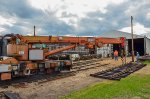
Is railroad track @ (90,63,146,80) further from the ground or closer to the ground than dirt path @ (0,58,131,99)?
further from the ground

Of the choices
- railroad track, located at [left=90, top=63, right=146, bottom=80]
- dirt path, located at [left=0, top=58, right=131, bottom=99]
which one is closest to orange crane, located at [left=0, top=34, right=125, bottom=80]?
dirt path, located at [left=0, top=58, right=131, bottom=99]

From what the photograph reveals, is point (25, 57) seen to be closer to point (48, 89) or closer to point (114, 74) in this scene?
point (48, 89)

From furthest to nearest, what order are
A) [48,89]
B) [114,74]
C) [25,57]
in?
[114,74] → [25,57] → [48,89]

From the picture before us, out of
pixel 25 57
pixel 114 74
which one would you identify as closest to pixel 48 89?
pixel 25 57

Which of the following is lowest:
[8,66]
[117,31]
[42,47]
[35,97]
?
[35,97]

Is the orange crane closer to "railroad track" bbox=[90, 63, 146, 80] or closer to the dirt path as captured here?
the dirt path

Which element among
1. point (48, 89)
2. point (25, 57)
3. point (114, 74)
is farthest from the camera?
point (114, 74)

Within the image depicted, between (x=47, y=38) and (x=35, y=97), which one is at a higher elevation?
(x=47, y=38)

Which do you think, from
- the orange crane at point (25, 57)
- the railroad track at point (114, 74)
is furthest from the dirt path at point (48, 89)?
the railroad track at point (114, 74)

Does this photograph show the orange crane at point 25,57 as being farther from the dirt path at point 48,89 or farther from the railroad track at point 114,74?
the railroad track at point 114,74

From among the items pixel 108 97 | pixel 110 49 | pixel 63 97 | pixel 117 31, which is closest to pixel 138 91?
pixel 108 97

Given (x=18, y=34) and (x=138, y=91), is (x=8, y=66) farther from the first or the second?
(x=138, y=91)

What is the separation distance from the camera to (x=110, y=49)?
45.0 meters

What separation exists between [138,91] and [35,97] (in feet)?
15.5
